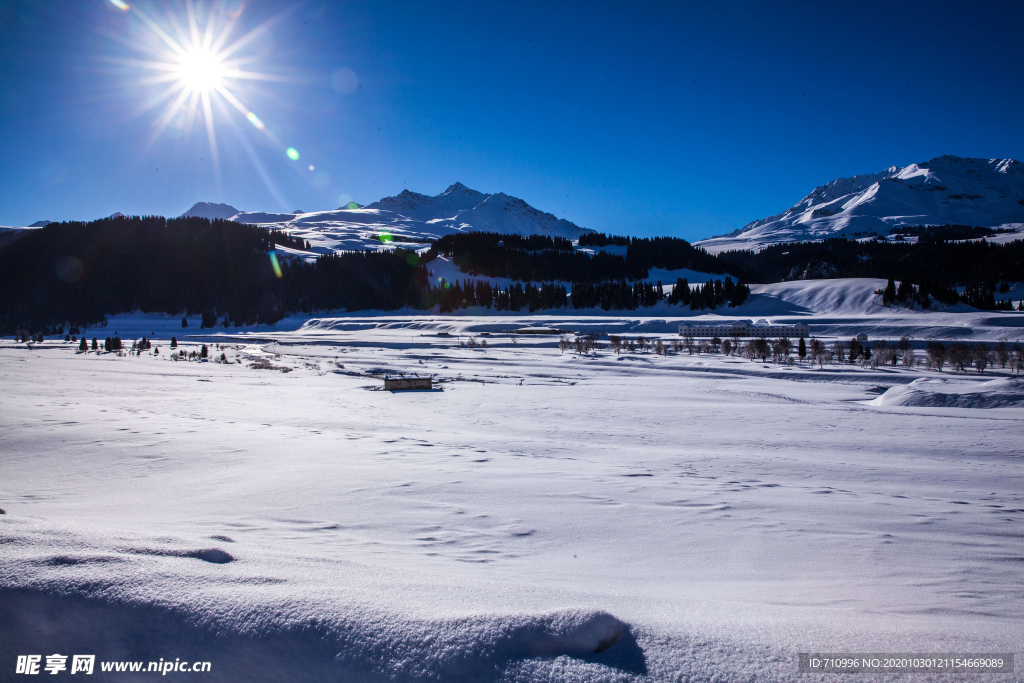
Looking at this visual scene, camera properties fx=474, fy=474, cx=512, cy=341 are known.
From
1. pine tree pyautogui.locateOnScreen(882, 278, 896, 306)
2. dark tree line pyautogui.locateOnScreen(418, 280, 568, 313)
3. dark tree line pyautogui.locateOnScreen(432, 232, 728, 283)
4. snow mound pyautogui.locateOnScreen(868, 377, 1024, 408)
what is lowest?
snow mound pyautogui.locateOnScreen(868, 377, 1024, 408)

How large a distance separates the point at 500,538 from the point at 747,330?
163 ft

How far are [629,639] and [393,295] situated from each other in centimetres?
11566

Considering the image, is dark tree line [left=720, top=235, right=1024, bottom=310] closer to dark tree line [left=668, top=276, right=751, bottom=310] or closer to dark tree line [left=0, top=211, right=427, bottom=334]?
dark tree line [left=668, top=276, right=751, bottom=310]

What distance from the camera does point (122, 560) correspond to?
8.62 ft

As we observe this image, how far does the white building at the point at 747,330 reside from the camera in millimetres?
45344

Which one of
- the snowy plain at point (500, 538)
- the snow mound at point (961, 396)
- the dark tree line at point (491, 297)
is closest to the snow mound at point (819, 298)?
the dark tree line at point (491, 297)

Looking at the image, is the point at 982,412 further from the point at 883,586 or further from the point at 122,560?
the point at 122,560

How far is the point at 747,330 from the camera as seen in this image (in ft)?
157

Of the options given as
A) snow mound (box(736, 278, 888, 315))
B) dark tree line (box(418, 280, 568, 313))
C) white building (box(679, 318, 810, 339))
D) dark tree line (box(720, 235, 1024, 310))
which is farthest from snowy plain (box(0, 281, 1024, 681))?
dark tree line (box(418, 280, 568, 313))

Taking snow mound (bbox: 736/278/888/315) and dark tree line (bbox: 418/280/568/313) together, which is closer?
snow mound (bbox: 736/278/888/315)

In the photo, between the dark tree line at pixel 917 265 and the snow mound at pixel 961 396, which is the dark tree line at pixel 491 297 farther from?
the snow mound at pixel 961 396

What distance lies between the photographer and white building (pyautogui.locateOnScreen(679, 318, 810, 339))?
4534 cm

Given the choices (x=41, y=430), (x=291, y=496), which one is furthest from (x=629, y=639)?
(x=41, y=430)

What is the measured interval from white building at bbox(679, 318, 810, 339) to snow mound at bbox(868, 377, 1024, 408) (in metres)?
27.8
